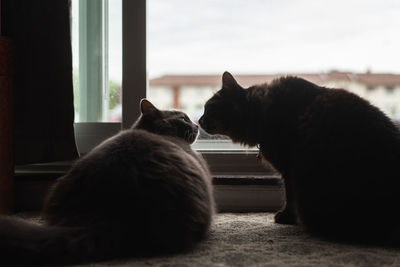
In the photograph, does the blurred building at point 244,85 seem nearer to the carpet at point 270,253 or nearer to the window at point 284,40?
the window at point 284,40

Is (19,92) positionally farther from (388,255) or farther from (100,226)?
(388,255)

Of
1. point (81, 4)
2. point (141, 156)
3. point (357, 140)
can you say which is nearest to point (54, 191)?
point (141, 156)

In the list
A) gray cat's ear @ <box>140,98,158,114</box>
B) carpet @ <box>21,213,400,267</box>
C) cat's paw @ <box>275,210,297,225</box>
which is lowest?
cat's paw @ <box>275,210,297,225</box>

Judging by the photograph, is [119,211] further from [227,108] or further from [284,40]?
[284,40]

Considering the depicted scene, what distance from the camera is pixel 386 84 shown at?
2016mm

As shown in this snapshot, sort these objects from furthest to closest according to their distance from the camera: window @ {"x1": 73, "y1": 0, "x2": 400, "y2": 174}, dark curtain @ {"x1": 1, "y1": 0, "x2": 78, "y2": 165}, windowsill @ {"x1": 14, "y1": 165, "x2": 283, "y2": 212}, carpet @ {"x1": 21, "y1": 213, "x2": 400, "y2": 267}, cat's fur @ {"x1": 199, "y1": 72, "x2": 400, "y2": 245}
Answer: window @ {"x1": 73, "y1": 0, "x2": 400, "y2": 174} → windowsill @ {"x1": 14, "y1": 165, "x2": 283, "y2": 212} → dark curtain @ {"x1": 1, "y1": 0, "x2": 78, "y2": 165} → cat's fur @ {"x1": 199, "y1": 72, "x2": 400, "y2": 245} → carpet @ {"x1": 21, "y1": 213, "x2": 400, "y2": 267}

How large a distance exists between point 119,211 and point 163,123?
1.91 feet

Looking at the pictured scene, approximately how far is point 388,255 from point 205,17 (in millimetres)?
1323

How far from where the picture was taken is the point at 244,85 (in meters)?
2.01

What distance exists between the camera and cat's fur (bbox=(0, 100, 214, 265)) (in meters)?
0.96

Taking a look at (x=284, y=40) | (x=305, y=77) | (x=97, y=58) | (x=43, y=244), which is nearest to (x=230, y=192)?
(x=305, y=77)

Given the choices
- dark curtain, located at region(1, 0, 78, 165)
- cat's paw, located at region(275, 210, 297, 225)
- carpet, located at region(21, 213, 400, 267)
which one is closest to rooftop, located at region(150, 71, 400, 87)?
dark curtain, located at region(1, 0, 78, 165)

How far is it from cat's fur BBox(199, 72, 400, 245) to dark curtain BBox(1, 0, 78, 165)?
2.65ft

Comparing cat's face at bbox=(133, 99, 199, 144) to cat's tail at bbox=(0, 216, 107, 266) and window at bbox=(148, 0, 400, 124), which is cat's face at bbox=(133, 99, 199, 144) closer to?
window at bbox=(148, 0, 400, 124)
